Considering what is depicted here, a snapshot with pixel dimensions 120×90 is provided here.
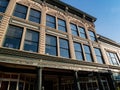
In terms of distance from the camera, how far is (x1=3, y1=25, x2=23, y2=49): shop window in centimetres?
1016

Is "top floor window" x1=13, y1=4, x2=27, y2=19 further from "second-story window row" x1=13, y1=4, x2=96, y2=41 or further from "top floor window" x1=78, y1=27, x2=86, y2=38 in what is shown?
"top floor window" x1=78, y1=27, x2=86, y2=38

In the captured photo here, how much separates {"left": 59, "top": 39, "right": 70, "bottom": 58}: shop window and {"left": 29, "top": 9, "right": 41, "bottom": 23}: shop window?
356 centimetres

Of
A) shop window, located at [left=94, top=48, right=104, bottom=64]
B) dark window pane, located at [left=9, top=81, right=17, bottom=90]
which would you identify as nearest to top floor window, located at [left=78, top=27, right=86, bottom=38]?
shop window, located at [left=94, top=48, right=104, bottom=64]

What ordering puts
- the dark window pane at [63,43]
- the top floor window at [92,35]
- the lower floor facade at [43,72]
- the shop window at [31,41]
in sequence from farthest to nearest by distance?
the top floor window at [92,35]
the dark window pane at [63,43]
the shop window at [31,41]
the lower floor facade at [43,72]

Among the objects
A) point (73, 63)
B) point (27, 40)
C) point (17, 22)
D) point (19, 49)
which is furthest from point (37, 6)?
point (73, 63)

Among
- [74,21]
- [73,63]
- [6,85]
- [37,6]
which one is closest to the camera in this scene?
[6,85]

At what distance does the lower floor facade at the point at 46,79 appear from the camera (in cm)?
1010

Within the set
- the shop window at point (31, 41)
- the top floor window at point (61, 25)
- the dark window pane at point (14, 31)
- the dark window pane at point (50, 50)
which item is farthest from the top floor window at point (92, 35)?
the dark window pane at point (14, 31)

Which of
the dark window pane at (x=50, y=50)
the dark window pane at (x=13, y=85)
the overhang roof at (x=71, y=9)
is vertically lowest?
the dark window pane at (x=13, y=85)

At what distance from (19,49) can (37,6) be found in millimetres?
6640

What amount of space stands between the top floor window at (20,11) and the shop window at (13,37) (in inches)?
70.7

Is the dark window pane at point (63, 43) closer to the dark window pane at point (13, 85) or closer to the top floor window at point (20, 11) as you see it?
the top floor window at point (20, 11)

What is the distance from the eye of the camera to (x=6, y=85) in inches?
395

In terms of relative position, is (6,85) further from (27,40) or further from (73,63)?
(73,63)
